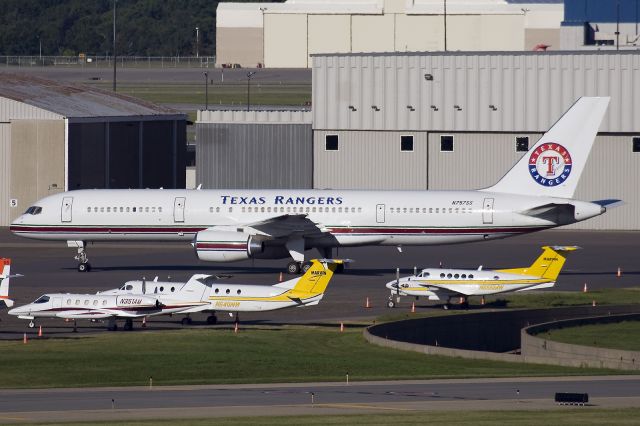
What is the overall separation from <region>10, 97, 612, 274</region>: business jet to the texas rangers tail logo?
5 cm

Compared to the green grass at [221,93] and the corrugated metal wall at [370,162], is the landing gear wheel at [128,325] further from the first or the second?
the green grass at [221,93]

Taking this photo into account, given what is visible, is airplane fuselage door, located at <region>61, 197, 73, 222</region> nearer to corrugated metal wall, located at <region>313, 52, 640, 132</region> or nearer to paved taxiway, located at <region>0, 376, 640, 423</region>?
corrugated metal wall, located at <region>313, 52, 640, 132</region>

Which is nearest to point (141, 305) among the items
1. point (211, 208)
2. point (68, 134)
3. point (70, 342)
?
point (70, 342)

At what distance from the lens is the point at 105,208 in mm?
69562

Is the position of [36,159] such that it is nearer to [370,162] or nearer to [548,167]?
[370,162]

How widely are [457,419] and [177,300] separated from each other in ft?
67.3

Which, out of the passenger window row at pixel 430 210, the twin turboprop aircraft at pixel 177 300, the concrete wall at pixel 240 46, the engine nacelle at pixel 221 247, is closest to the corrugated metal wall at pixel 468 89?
the passenger window row at pixel 430 210

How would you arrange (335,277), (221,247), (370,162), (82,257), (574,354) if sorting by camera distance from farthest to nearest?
1. (370,162)
2. (82,257)
3. (335,277)
4. (221,247)
5. (574,354)

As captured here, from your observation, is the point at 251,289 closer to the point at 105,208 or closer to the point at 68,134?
the point at 105,208

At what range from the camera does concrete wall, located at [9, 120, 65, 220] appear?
92.4 meters

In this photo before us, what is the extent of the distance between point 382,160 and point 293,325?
132ft

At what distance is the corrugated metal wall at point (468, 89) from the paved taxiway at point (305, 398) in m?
48.6

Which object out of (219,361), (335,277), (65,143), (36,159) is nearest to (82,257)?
(335,277)

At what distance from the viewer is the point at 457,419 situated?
118 feet
